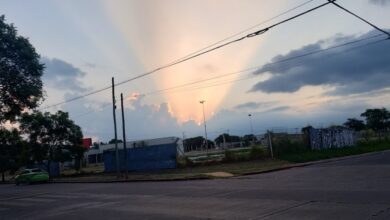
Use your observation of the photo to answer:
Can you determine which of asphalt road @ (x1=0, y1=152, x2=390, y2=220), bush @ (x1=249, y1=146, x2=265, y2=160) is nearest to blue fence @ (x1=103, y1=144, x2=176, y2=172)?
bush @ (x1=249, y1=146, x2=265, y2=160)

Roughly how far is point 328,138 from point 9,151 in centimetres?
3682

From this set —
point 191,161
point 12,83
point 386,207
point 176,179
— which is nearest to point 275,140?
point 191,161

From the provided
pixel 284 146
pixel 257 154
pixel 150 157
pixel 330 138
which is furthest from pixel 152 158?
pixel 330 138

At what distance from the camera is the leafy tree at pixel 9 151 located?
5519cm

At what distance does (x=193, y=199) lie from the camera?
16469 millimetres

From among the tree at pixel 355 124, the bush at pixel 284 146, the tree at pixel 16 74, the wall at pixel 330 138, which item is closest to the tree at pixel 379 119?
the tree at pixel 355 124

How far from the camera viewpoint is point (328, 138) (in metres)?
49.7

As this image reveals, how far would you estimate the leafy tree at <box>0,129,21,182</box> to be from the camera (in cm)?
5519

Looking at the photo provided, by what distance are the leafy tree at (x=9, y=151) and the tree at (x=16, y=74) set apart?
30379 millimetres

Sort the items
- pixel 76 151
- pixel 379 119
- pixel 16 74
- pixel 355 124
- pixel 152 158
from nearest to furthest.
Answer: pixel 16 74 < pixel 152 158 < pixel 76 151 < pixel 379 119 < pixel 355 124

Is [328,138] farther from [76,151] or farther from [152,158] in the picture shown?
[76,151]

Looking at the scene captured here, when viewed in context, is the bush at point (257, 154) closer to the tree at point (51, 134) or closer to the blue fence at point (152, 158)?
the blue fence at point (152, 158)

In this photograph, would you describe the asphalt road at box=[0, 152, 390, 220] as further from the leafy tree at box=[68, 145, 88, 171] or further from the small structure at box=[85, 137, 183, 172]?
the leafy tree at box=[68, 145, 88, 171]

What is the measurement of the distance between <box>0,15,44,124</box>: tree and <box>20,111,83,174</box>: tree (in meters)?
23.0
